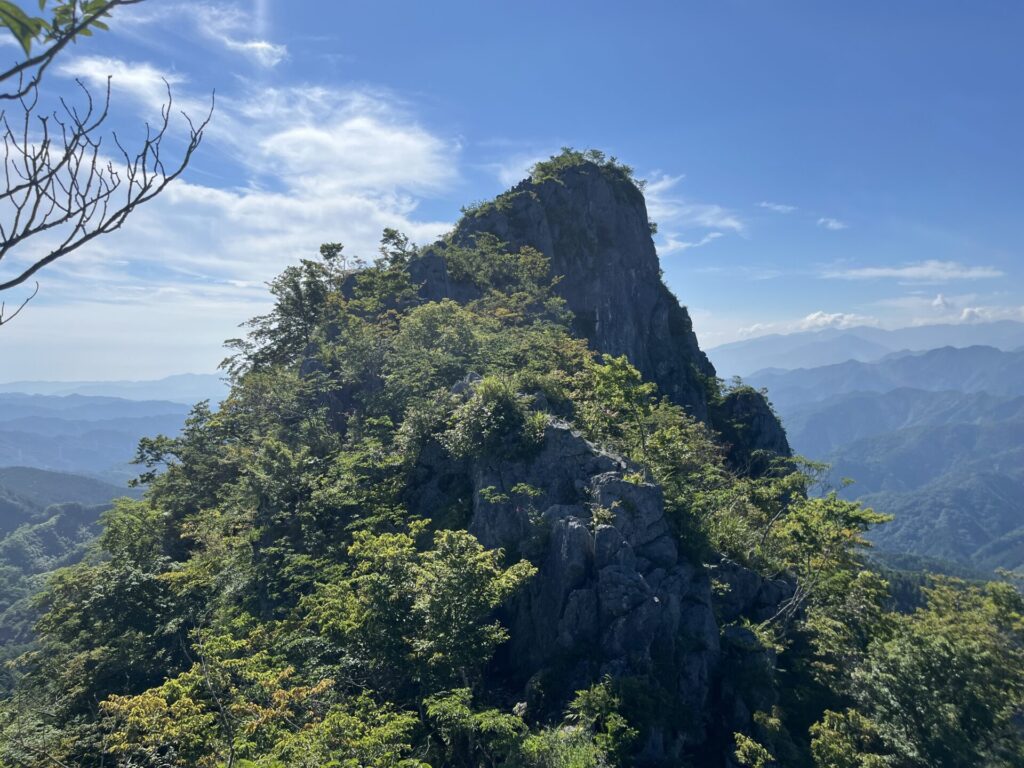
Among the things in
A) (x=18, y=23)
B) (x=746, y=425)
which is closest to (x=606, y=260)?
(x=746, y=425)

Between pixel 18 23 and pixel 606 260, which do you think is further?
pixel 606 260

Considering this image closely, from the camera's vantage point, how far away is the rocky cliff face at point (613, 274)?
5316cm

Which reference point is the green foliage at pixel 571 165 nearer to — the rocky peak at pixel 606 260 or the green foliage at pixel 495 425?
the rocky peak at pixel 606 260

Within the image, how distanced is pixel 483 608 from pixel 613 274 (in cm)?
4798

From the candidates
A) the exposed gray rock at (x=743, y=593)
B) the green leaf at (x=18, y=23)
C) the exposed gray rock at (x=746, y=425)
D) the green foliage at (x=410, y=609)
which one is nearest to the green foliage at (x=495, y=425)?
the green foliage at (x=410, y=609)

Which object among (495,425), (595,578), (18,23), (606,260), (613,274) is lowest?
(595,578)

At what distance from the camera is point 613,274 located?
5622 centimetres

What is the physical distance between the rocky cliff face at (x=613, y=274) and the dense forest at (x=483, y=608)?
2362 cm

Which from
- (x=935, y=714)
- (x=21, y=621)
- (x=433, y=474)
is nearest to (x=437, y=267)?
(x=433, y=474)

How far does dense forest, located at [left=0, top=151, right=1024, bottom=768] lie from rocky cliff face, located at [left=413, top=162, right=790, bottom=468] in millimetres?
23619

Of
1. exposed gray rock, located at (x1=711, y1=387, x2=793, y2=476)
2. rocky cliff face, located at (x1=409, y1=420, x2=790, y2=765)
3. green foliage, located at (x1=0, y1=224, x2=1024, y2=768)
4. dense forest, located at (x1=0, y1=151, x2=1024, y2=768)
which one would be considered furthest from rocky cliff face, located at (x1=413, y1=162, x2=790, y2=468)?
rocky cliff face, located at (x1=409, y1=420, x2=790, y2=765)

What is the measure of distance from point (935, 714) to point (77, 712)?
23.9 m

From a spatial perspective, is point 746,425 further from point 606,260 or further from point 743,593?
point 743,593

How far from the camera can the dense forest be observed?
11758 millimetres
